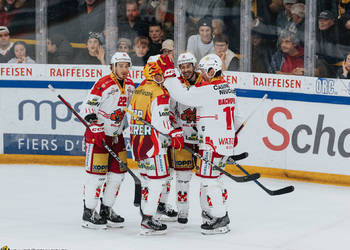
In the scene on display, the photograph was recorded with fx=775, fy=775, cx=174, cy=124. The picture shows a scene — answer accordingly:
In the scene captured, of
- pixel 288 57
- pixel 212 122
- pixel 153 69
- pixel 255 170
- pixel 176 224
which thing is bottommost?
pixel 176 224

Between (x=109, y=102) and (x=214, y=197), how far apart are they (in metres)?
1.15

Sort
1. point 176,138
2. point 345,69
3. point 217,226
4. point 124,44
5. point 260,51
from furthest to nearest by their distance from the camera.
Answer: point 124,44 → point 260,51 → point 345,69 → point 217,226 → point 176,138

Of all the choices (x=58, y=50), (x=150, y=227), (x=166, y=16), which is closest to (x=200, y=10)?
(x=166, y=16)

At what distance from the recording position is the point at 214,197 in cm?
615

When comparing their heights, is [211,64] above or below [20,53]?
below

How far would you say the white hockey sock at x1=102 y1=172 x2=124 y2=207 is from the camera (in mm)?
6441

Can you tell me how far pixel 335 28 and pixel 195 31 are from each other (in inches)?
66.0

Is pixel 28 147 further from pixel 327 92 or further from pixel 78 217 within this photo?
pixel 327 92

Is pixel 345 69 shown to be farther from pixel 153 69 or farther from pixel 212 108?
pixel 153 69

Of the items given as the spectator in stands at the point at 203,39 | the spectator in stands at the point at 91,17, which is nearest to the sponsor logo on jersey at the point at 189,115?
the spectator in stands at the point at 203,39

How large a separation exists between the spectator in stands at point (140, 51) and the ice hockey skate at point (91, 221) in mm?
3153

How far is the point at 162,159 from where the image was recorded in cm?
608

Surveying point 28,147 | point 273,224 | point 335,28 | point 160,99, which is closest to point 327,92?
point 335,28

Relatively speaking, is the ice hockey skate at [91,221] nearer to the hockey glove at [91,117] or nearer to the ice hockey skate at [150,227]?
the ice hockey skate at [150,227]
